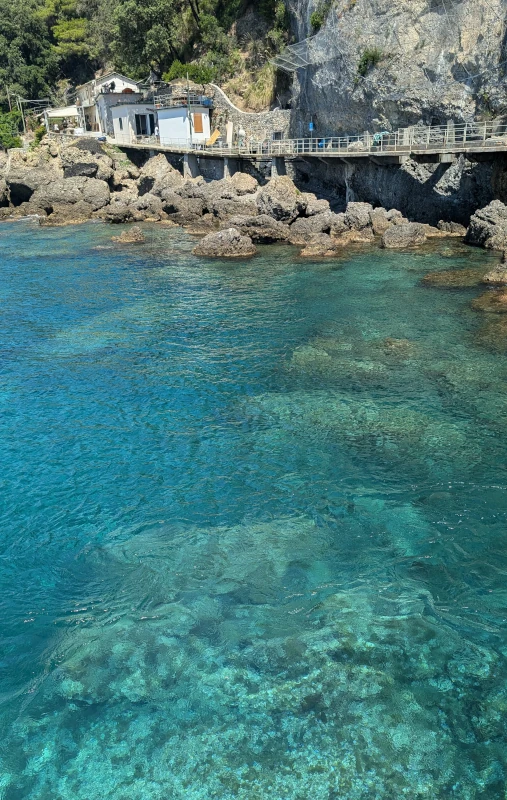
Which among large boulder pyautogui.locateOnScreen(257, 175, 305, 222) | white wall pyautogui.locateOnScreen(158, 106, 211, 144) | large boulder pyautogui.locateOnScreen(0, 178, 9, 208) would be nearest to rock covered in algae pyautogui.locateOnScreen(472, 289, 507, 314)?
large boulder pyautogui.locateOnScreen(257, 175, 305, 222)

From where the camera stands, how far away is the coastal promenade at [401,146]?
105ft

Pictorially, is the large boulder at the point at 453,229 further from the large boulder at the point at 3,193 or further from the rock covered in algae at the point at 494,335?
the large boulder at the point at 3,193

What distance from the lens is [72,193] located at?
5016cm

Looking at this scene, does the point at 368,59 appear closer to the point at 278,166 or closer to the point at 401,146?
the point at 401,146

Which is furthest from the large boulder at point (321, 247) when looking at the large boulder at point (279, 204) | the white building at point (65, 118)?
the white building at point (65, 118)

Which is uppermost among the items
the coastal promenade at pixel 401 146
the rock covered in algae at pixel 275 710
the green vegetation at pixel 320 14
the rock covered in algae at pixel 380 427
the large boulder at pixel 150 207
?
the green vegetation at pixel 320 14

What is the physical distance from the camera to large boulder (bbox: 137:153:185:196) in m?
51.7

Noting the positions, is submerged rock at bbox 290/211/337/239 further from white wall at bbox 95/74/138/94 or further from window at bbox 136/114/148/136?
white wall at bbox 95/74/138/94

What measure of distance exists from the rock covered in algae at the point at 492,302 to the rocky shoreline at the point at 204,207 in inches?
74.2

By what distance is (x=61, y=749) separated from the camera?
24.9 ft

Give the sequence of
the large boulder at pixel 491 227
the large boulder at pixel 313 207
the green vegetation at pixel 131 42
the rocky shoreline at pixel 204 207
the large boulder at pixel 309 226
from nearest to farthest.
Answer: the large boulder at pixel 491 227 → the rocky shoreline at pixel 204 207 → the large boulder at pixel 309 226 → the large boulder at pixel 313 207 → the green vegetation at pixel 131 42

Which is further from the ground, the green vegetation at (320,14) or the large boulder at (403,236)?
the green vegetation at (320,14)

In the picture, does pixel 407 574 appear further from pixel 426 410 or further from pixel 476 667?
pixel 426 410

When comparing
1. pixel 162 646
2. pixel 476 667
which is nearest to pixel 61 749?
pixel 162 646
